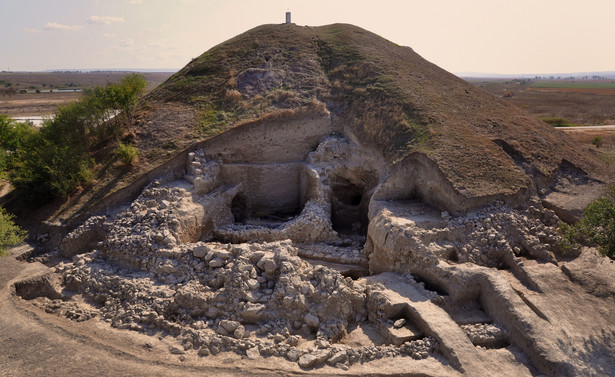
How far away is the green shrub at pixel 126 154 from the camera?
13.2m

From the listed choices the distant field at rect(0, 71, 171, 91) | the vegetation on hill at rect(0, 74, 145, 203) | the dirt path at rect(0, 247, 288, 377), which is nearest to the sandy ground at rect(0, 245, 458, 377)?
the dirt path at rect(0, 247, 288, 377)

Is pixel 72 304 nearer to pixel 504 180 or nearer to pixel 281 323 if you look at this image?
pixel 281 323

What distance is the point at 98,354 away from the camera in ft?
25.2

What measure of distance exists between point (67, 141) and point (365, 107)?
11738 mm

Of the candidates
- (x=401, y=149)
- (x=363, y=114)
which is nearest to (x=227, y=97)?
(x=363, y=114)

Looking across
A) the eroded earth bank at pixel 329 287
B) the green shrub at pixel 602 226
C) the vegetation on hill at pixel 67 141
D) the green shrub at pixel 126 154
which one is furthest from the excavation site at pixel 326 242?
the green shrub at pixel 602 226

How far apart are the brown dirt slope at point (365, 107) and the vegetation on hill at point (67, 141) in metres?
1.16

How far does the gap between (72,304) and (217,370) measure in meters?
4.77

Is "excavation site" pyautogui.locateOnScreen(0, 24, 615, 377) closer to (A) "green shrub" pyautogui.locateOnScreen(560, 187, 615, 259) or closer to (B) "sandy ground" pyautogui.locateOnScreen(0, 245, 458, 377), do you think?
(B) "sandy ground" pyautogui.locateOnScreen(0, 245, 458, 377)

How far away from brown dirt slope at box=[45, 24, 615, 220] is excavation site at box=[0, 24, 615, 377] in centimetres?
9

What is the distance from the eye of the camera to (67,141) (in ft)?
45.7

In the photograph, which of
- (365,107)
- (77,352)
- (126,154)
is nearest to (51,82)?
(126,154)

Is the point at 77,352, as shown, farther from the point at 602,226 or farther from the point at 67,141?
the point at 602,226

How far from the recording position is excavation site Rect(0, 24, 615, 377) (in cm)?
789
